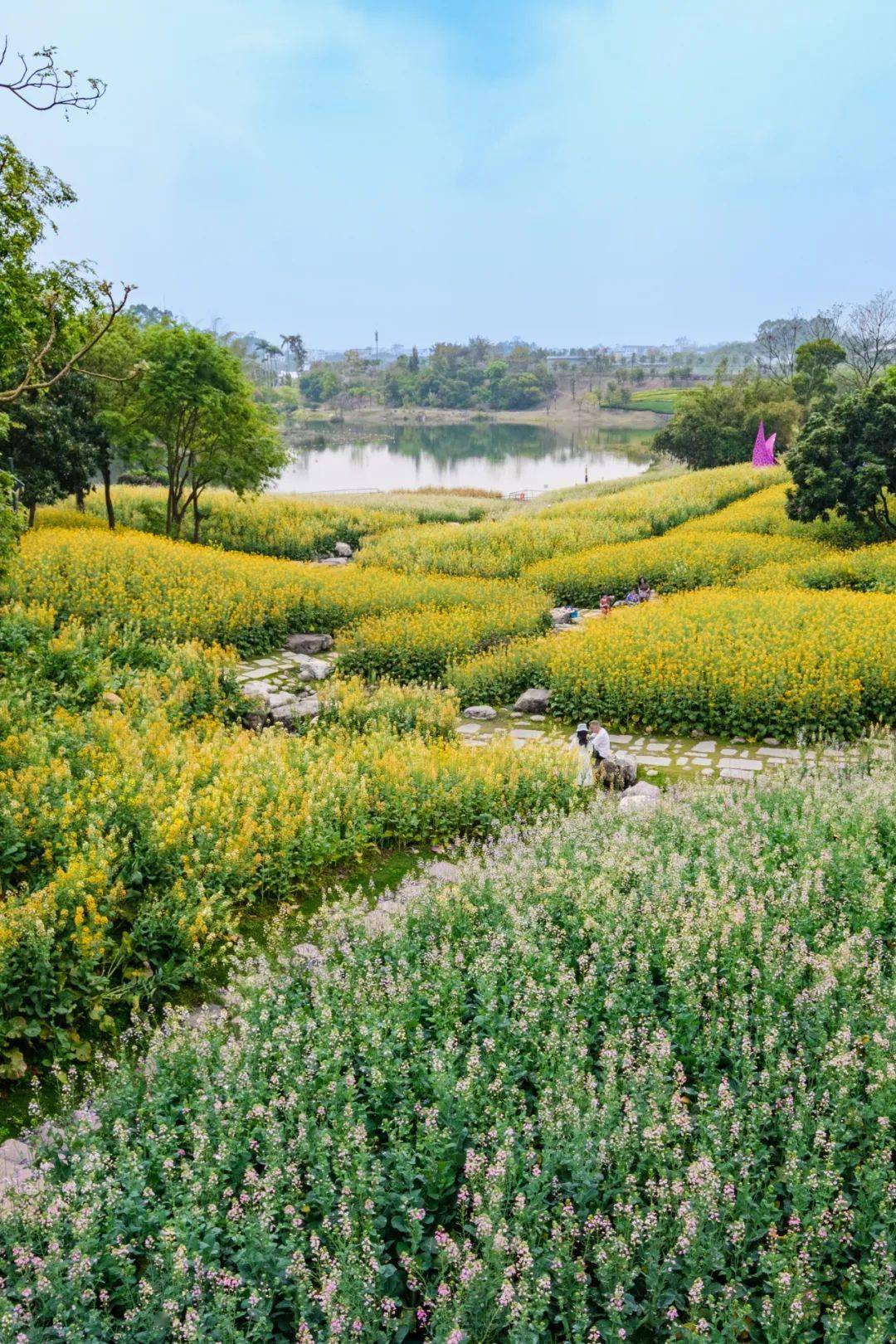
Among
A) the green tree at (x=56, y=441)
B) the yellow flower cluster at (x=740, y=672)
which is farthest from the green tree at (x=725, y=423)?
the yellow flower cluster at (x=740, y=672)

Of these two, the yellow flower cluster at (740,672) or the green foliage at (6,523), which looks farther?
the yellow flower cluster at (740,672)

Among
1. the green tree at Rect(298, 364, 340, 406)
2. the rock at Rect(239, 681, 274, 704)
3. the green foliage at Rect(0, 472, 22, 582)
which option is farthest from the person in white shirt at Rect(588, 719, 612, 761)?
the green tree at Rect(298, 364, 340, 406)

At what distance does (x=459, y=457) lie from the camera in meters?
75.4

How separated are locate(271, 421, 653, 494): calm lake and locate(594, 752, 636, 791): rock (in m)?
38.0

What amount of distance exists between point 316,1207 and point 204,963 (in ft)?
8.59

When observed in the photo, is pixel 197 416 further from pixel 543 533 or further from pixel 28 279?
pixel 28 279

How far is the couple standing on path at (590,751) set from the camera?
9.70 m

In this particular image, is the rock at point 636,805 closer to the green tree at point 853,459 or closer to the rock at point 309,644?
the rock at point 309,644

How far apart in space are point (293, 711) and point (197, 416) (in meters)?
12.4

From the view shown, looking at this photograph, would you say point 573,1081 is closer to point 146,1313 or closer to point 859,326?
point 146,1313

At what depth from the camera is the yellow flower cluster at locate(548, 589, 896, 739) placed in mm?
11695

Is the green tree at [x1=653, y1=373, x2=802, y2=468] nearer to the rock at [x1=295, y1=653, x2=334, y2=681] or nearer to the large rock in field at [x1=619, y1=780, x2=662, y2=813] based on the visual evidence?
the rock at [x1=295, y1=653, x2=334, y2=681]

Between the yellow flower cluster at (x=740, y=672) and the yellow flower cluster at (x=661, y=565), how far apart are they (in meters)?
5.23

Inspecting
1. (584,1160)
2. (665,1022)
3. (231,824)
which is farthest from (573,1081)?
(231,824)
